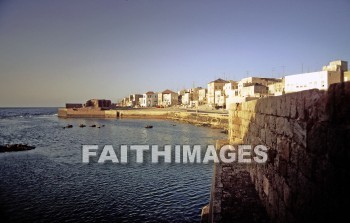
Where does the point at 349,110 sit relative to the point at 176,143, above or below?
above

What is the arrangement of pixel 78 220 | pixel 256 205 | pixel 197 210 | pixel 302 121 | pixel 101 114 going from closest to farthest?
pixel 302 121
pixel 256 205
pixel 78 220
pixel 197 210
pixel 101 114

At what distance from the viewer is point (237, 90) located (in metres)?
83.1

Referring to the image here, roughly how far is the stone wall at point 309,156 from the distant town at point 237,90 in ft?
1.25

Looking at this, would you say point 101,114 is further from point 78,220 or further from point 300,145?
point 300,145

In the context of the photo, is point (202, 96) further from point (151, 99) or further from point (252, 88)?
point (252, 88)

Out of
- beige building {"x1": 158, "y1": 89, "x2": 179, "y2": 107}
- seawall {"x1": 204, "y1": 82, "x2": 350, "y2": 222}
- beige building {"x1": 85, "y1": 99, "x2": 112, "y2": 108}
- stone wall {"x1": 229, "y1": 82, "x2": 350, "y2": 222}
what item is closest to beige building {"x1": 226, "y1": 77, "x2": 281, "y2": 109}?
beige building {"x1": 158, "y1": 89, "x2": 179, "y2": 107}

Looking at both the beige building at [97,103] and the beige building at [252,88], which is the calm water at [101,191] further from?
the beige building at [97,103]

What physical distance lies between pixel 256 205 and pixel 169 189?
990 centimetres

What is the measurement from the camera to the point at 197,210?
42.5ft

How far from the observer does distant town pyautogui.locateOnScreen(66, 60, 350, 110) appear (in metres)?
46.6

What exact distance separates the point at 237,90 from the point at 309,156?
81.9 m

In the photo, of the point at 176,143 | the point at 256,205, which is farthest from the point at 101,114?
the point at 256,205

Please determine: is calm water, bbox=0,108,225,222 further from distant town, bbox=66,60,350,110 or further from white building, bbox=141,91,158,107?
white building, bbox=141,91,158,107

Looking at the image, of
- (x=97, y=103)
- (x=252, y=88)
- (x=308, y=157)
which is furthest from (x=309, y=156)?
(x=97, y=103)
